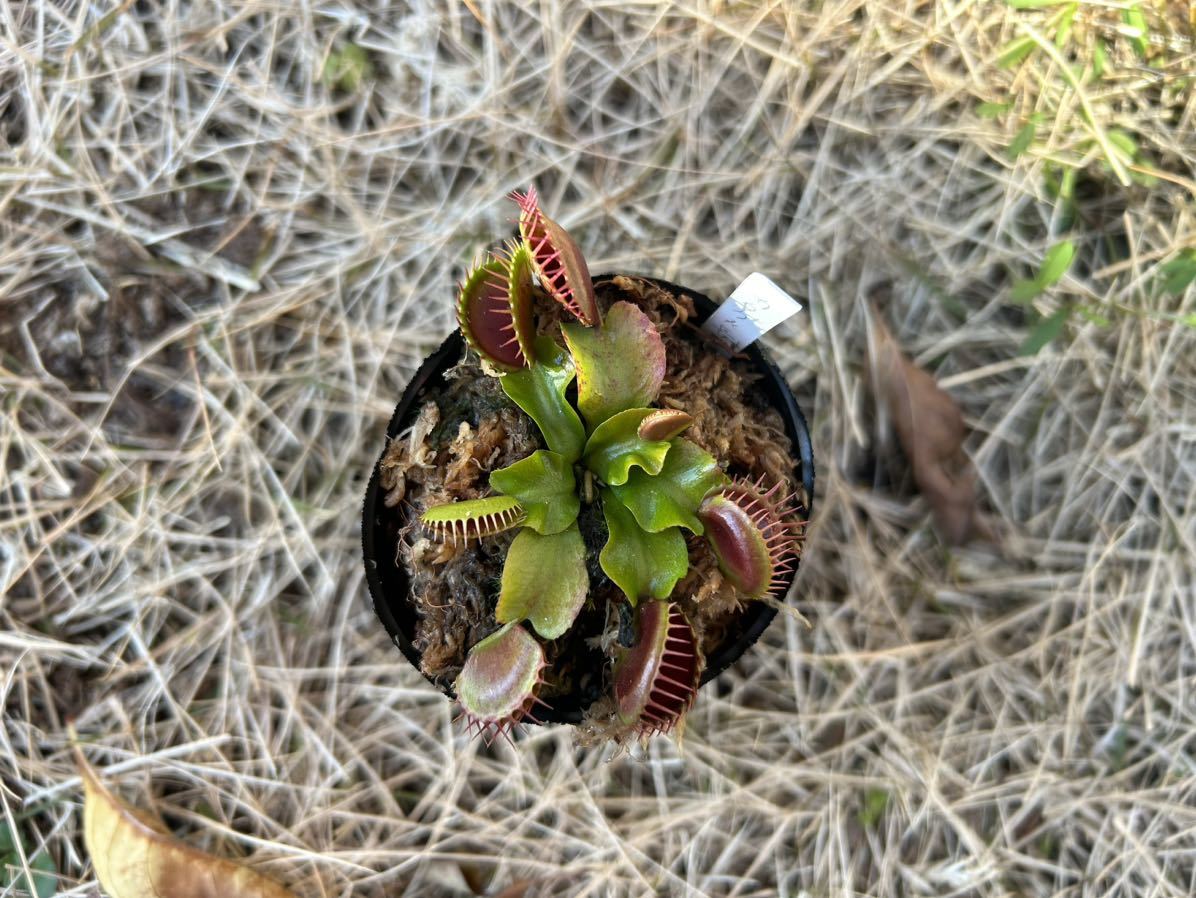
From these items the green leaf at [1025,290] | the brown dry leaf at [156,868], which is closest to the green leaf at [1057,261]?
the green leaf at [1025,290]

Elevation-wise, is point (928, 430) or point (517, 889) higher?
point (928, 430)

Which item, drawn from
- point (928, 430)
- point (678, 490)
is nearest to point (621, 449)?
point (678, 490)

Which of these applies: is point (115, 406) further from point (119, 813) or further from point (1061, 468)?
point (1061, 468)

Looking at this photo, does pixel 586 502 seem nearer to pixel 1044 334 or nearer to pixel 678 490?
pixel 678 490

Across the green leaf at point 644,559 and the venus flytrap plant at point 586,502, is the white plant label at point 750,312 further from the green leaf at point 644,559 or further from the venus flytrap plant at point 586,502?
the green leaf at point 644,559

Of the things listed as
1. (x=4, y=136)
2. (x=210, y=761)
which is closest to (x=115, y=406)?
(x=4, y=136)
